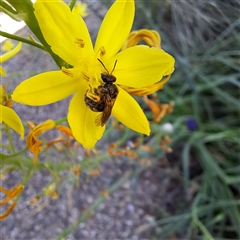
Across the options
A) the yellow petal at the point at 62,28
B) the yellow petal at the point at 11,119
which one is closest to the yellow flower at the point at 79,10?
the yellow petal at the point at 62,28

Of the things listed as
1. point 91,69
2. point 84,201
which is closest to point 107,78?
point 91,69

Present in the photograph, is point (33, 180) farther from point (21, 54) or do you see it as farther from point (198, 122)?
point (198, 122)

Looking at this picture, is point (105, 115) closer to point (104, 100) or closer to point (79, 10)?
point (104, 100)

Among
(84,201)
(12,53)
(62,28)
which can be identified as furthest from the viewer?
(84,201)

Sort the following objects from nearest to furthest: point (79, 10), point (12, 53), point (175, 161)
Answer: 1. point (12, 53)
2. point (79, 10)
3. point (175, 161)

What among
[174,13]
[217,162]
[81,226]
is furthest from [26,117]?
[217,162]

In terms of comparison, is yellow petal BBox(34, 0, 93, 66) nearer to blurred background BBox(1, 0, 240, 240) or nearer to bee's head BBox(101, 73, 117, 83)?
bee's head BBox(101, 73, 117, 83)

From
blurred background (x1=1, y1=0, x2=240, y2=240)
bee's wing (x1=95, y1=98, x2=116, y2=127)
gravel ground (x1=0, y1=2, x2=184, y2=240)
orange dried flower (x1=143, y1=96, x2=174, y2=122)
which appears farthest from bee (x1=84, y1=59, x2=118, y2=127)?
blurred background (x1=1, y1=0, x2=240, y2=240)
